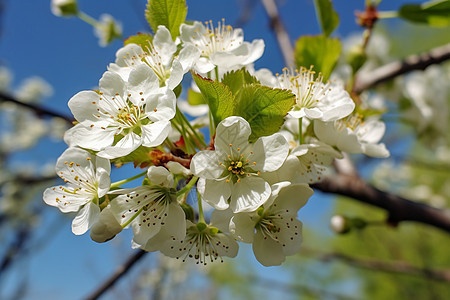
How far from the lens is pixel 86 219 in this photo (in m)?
0.71

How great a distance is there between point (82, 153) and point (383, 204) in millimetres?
1357

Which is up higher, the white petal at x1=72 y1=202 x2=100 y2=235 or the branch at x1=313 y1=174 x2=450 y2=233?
the white petal at x1=72 y1=202 x2=100 y2=235

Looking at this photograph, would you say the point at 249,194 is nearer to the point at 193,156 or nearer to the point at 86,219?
the point at 193,156

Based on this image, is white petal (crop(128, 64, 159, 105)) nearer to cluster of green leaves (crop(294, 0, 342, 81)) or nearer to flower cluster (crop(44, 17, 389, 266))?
flower cluster (crop(44, 17, 389, 266))

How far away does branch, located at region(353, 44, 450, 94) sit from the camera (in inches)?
61.0

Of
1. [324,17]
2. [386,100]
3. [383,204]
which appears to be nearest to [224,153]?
[324,17]

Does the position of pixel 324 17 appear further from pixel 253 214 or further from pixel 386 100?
pixel 386 100

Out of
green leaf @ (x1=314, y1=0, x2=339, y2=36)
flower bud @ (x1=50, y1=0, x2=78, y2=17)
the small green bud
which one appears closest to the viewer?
green leaf @ (x1=314, y1=0, x2=339, y2=36)

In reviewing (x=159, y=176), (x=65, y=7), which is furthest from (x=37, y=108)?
(x=159, y=176)

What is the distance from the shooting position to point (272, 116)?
718 mm

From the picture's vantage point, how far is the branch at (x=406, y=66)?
155 centimetres

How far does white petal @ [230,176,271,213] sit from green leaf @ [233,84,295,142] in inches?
4.5

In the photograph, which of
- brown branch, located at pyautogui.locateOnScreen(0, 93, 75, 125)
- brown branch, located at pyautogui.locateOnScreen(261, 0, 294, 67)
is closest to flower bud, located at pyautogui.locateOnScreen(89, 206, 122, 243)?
brown branch, located at pyautogui.locateOnScreen(0, 93, 75, 125)

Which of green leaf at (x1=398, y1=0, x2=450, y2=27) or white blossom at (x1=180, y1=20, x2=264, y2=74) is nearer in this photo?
white blossom at (x1=180, y1=20, x2=264, y2=74)
